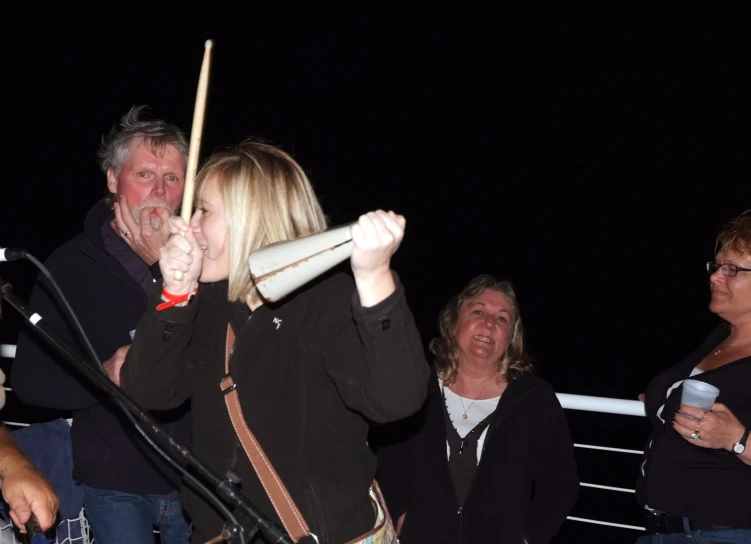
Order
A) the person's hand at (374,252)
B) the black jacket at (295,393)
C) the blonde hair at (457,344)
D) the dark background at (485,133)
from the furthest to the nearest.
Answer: the dark background at (485,133) < the blonde hair at (457,344) < the black jacket at (295,393) < the person's hand at (374,252)

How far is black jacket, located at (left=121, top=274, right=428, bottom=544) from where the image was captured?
4.67 feet

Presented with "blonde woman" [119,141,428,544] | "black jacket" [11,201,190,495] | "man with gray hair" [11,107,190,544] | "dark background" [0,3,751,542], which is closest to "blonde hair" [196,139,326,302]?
"blonde woman" [119,141,428,544]

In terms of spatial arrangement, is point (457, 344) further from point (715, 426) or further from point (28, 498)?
point (28, 498)

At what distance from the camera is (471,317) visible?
9.64ft

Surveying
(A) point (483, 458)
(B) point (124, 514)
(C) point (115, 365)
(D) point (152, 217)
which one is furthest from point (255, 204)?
(A) point (483, 458)

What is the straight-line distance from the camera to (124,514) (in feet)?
6.97

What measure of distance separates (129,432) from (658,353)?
11.0 meters

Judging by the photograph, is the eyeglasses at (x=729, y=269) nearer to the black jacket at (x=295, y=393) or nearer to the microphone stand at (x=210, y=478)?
the black jacket at (x=295, y=393)

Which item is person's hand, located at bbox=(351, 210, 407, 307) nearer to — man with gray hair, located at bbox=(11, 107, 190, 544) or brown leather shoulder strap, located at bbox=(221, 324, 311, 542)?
brown leather shoulder strap, located at bbox=(221, 324, 311, 542)

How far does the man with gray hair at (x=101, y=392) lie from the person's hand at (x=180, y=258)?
0.61 m

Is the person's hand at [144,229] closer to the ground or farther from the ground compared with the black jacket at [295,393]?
farther from the ground

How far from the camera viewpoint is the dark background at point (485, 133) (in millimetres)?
9109

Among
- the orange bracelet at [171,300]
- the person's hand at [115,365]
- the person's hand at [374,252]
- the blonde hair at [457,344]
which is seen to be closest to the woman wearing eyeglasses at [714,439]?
the blonde hair at [457,344]

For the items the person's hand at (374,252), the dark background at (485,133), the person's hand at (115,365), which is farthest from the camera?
the dark background at (485,133)
